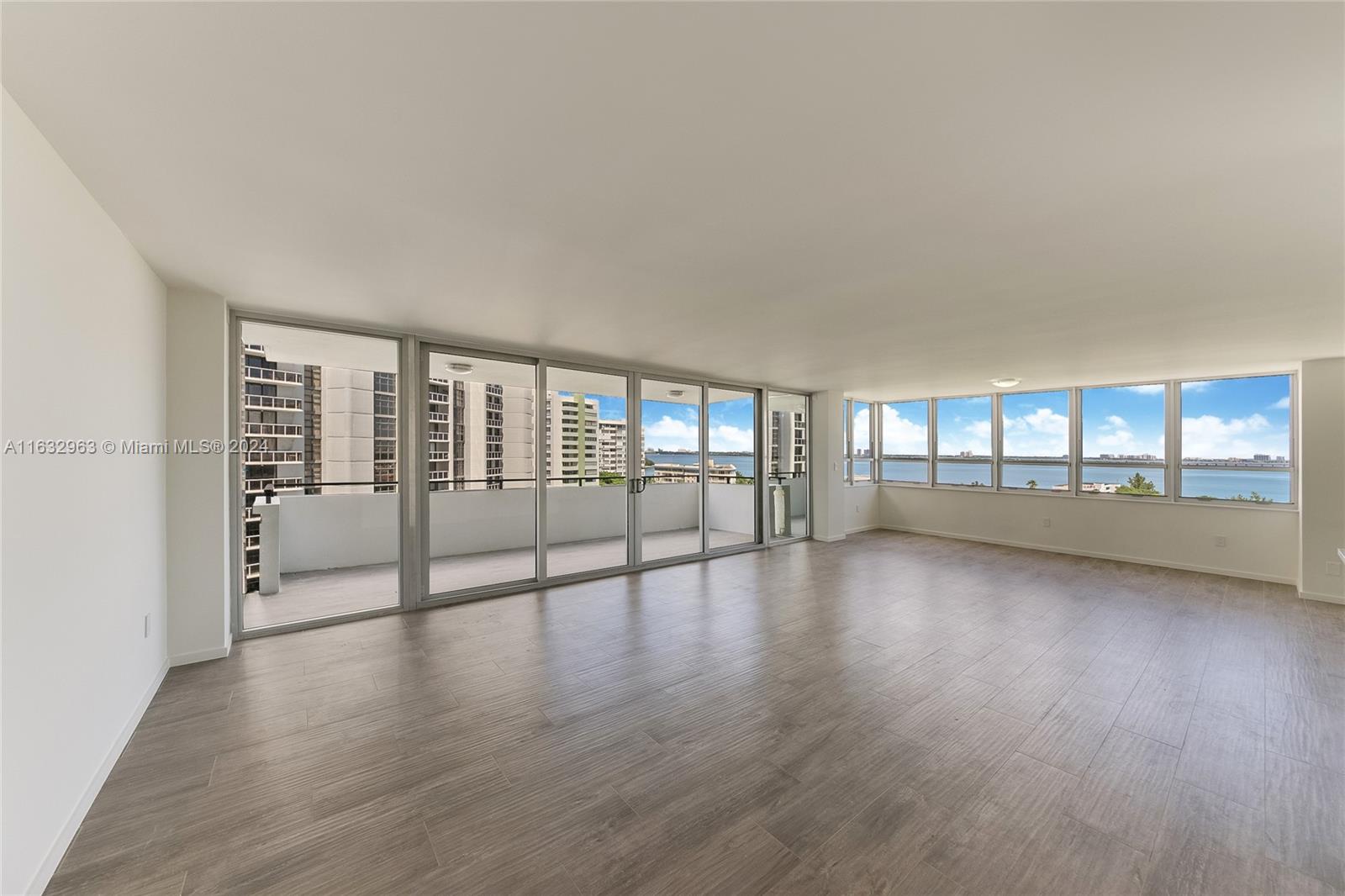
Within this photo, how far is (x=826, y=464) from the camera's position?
328 inches

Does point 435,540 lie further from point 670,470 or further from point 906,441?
point 906,441

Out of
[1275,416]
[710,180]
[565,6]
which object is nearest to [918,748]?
[710,180]

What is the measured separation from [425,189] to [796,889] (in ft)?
9.47

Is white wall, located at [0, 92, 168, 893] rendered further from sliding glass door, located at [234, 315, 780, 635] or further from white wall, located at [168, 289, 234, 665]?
sliding glass door, located at [234, 315, 780, 635]

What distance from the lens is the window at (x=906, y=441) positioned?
30.8 feet

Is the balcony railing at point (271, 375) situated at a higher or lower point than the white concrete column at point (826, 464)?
higher

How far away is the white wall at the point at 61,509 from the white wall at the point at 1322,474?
9.41 m

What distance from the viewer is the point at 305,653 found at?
3605mm

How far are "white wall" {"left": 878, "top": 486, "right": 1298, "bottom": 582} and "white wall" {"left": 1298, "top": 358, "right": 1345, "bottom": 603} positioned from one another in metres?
0.83

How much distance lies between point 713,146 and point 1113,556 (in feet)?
28.3

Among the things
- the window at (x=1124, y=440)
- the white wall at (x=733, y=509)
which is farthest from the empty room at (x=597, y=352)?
the white wall at (x=733, y=509)

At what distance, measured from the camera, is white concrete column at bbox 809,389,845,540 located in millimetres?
8328

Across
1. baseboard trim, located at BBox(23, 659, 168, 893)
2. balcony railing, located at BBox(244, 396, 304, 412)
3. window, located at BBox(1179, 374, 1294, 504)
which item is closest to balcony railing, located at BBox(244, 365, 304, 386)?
balcony railing, located at BBox(244, 396, 304, 412)

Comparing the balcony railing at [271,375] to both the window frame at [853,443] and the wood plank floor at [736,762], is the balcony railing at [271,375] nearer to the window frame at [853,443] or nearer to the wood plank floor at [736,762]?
the wood plank floor at [736,762]
